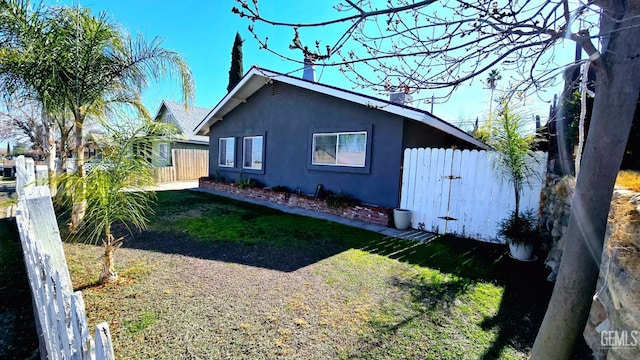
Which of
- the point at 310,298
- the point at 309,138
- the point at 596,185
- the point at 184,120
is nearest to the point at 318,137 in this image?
the point at 309,138

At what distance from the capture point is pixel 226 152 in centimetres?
1284

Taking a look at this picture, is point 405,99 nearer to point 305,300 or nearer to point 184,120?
point 305,300

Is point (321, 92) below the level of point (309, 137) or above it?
above

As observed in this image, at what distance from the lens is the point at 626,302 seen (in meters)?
1.52

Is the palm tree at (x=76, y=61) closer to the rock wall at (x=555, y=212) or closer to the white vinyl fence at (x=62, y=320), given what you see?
the white vinyl fence at (x=62, y=320)

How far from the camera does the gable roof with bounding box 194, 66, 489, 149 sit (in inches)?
249

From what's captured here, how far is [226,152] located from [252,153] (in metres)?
1.97

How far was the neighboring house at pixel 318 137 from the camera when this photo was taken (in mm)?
7164

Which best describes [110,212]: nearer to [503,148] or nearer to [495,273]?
[495,273]

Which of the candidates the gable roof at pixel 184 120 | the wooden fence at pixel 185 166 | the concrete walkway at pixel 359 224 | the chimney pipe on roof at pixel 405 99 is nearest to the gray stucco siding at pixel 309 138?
the concrete walkway at pixel 359 224

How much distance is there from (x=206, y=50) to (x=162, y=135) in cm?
801

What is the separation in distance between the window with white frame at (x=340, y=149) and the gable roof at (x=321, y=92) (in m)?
1.06

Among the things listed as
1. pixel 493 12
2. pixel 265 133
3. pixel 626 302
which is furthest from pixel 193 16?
pixel 626 302

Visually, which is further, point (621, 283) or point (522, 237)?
point (522, 237)
